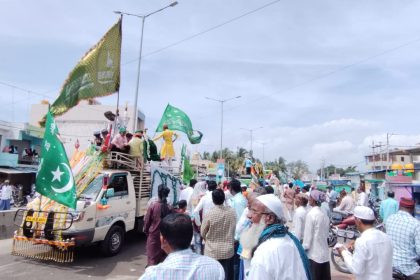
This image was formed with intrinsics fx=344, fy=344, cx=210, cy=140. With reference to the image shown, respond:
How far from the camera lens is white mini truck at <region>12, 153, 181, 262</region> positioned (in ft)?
22.4

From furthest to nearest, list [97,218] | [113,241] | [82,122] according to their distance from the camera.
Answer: [82,122] → [113,241] → [97,218]

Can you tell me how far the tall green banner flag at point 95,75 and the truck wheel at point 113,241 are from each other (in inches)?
122

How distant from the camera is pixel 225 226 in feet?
15.8

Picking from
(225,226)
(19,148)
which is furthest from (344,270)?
(19,148)

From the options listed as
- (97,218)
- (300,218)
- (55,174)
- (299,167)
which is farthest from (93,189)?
(299,167)

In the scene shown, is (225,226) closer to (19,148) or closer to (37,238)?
(37,238)

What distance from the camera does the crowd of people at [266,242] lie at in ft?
7.09

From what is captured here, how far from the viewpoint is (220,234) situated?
4789 millimetres

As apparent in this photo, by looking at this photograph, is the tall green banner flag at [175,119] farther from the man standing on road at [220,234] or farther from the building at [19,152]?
the building at [19,152]

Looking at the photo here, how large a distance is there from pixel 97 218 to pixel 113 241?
2.97 feet

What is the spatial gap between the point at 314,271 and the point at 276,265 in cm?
320

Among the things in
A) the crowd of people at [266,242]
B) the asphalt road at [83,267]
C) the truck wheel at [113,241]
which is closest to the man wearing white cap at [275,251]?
the crowd of people at [266,242]

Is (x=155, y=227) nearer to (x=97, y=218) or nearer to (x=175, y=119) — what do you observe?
(x=97, y=218)

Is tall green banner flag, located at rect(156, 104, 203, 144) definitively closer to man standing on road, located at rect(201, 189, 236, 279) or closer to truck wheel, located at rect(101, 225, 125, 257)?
truck wheel, located at rect(101, 225, 125, 257)
